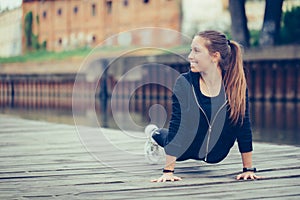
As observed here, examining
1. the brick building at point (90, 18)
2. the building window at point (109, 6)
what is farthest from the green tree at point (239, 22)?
the building window at point (109, 6)

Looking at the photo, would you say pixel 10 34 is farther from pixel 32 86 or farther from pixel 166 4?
pixel 166 4

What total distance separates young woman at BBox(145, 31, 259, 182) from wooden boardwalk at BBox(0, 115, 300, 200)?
16cm

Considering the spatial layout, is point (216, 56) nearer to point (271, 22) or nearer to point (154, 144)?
point (154, 144)

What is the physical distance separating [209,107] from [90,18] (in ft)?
133

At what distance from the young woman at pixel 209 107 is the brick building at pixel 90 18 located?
3297cm

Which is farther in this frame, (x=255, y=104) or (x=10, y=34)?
(x=10, y=34)

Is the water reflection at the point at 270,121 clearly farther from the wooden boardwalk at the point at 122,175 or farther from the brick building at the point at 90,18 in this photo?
the brick building at the point at 90,18

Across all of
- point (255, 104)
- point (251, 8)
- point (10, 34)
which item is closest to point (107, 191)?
point (255, 104)

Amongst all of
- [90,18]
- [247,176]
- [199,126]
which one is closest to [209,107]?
[199,126]

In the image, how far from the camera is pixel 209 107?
14.8 ft

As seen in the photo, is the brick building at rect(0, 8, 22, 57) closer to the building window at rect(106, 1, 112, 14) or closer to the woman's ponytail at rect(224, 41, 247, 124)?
the building window at rect(106, 1, 112, 14)

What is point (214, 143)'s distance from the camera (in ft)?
15.1

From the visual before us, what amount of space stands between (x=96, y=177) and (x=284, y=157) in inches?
67.1

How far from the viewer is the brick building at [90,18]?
39584 mm
